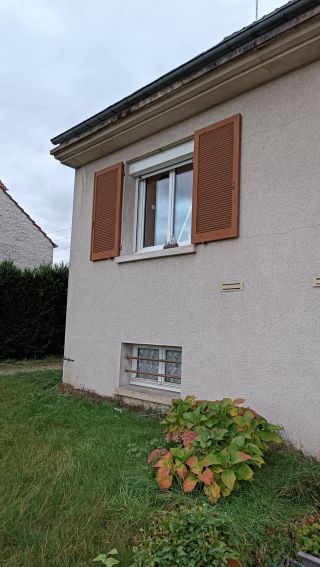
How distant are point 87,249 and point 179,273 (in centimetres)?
217

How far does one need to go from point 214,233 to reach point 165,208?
141 centimetres

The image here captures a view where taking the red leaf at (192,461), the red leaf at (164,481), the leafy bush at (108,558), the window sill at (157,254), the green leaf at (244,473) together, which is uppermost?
the window sill at (157,254)

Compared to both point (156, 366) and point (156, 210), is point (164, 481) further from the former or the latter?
point (156, 210)

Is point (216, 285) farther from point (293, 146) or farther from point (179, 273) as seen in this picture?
point (293, 146)

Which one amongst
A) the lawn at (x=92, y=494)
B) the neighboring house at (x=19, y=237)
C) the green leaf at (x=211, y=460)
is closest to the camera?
the lawn at (x=92, y=494)

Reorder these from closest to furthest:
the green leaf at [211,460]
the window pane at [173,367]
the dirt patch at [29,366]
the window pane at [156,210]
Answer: the green leaf at [211,460] → the window pane at [173,367] → the window pane at [156,210] → the dirt patch at [29,366]

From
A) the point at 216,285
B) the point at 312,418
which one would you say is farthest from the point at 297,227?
the point at 312,418

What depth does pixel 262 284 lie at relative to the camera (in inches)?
163

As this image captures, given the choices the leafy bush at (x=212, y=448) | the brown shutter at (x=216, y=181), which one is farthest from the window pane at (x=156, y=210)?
the leafy bush at (x=212, y=448)

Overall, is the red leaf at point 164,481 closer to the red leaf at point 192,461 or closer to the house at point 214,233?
the red leaf at point 192,461

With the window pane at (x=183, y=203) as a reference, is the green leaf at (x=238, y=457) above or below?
below

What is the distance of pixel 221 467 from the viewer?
2.85 metres

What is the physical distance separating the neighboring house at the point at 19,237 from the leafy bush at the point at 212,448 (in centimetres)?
1661

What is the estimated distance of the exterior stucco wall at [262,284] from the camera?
3.77 m
